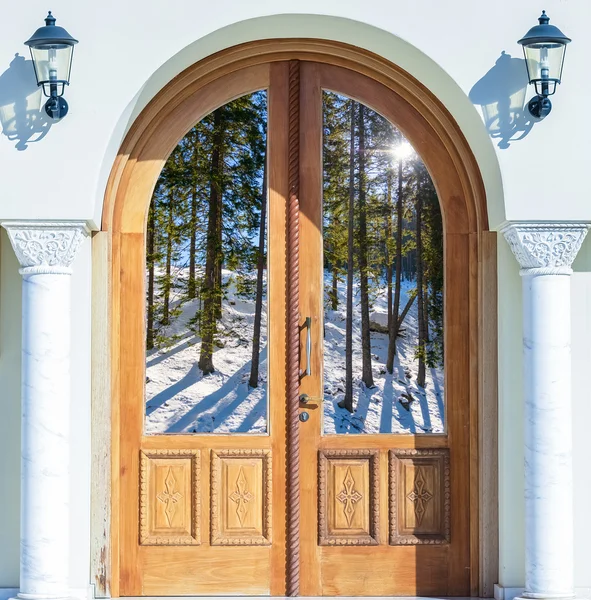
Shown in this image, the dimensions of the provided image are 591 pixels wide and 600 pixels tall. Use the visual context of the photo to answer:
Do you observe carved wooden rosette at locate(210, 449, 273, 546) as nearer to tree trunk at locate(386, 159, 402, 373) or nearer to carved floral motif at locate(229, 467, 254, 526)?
carved floral motif at locate(229, 467, 254, 526)

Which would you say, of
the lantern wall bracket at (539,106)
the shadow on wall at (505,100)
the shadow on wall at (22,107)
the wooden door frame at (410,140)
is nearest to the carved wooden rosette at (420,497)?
the wooden door frame at (410,140)

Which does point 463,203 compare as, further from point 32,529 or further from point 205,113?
point 32,529

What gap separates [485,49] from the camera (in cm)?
478

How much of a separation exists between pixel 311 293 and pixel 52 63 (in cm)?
174

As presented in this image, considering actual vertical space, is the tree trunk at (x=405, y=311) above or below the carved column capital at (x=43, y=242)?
below

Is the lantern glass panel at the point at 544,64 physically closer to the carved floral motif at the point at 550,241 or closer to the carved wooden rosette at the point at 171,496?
the carved floral motif at the point at 550,241

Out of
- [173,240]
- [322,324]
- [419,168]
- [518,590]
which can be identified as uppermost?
[419,168]

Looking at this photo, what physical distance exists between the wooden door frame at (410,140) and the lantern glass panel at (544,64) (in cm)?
61

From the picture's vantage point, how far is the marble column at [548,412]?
15.6 feet

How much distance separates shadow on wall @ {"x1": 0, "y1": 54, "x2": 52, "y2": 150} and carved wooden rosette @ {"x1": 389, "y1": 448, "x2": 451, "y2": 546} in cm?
244

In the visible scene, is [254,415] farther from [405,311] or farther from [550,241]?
[550,241]

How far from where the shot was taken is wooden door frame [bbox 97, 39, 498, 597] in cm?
508

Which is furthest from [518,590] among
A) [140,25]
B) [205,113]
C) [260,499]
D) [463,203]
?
[140,25]

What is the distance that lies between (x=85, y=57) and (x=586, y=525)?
3397 mm
